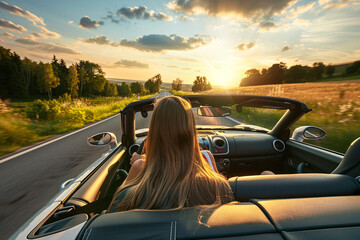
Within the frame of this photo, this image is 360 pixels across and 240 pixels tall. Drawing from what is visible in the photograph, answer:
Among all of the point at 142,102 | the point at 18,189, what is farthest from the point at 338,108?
the point at 18,189

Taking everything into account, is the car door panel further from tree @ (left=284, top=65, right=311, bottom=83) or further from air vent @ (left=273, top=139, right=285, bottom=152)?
tree @ (left=284, top=65, right=311, bottom=83)

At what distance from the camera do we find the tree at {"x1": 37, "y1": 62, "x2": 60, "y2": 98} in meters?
66.5

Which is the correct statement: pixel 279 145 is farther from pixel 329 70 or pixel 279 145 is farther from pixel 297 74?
pixel 297 74

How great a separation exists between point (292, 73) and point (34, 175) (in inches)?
2488

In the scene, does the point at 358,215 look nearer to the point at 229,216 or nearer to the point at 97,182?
the point at 229,216

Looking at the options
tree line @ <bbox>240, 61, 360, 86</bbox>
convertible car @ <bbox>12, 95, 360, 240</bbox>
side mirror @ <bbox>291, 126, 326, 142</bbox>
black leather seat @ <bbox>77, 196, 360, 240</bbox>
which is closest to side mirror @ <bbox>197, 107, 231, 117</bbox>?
convertible car @ <bbox>12, 95, 360, 240</bbox>

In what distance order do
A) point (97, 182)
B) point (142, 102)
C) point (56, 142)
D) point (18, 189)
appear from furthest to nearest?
point (56, 142) < point (18, 189) < point (142, 102) < point (97, 182)

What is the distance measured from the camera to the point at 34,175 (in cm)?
441

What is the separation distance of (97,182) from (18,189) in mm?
3183

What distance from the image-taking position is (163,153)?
1.40m

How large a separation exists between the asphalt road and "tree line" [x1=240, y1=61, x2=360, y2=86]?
43.8 metres

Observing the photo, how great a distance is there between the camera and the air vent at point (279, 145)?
3455mm

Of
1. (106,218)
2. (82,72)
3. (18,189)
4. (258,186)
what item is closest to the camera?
(106,218)

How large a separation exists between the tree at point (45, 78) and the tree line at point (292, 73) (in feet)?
245
